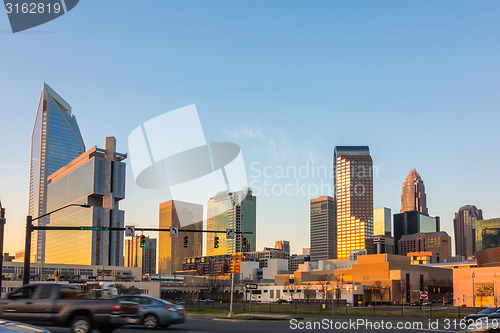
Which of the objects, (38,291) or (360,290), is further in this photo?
(360,290)

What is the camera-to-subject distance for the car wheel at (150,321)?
26516 mm

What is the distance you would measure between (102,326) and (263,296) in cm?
16991

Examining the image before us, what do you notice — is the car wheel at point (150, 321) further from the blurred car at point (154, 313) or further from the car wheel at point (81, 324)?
the car wheel at point (81, 324)

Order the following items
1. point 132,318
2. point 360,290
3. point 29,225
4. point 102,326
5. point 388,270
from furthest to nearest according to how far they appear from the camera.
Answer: point 388,270 → point 360,290 → point 29,225 → point 132,318 → point 102,326

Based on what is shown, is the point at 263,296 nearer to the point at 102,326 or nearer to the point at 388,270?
the point at 388,270

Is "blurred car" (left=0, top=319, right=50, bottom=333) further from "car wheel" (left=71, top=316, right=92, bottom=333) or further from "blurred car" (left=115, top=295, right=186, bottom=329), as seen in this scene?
"blurred car" (left=115, top=295, right=186, bottom=329)

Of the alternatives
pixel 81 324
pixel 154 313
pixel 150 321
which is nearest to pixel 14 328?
pixel 81 324

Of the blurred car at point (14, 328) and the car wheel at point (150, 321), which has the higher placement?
the blurred car at point (14, 328)

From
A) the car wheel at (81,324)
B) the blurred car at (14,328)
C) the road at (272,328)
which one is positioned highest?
the blurred car at (14,328)

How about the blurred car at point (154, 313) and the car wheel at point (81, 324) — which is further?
the blurred car at point (154, 313)

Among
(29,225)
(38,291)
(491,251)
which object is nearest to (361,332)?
(38,291)

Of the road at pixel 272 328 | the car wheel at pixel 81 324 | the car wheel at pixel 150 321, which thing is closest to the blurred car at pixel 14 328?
the car wheel at pixel 81 324

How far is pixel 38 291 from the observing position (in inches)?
854

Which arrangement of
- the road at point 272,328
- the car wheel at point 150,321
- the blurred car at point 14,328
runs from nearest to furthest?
1. the blurred car at point 14,328
2. the car wheel at point 150,321
3. the road at point 272,328
